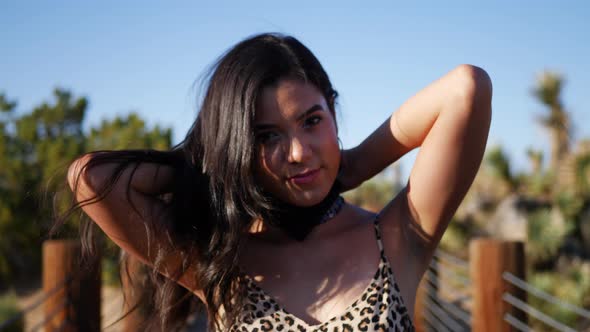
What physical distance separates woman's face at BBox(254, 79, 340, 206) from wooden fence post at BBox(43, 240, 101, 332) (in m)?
1.83

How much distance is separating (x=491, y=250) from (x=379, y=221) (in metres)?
1.28

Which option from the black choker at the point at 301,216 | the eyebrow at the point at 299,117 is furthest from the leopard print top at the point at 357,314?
the eyebrow at the point at 299,117

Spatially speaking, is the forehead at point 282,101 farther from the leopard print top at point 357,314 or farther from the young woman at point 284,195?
the leopard print top at point 357,314

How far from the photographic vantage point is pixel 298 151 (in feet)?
4.68

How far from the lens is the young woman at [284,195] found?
144cm

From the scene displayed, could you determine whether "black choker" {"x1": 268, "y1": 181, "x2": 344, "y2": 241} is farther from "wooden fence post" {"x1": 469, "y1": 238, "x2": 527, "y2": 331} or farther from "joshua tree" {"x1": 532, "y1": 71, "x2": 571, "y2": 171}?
"joshua tree" {"x1": 532, "y1": 71, "x2": 571, "y2": 171}

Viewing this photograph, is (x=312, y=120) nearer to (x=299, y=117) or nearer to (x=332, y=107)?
(x=299, y=117)

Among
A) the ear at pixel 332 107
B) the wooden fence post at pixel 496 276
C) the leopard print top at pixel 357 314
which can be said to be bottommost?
the wooden fence post at pixel 496 276

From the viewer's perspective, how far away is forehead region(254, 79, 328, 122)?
4.81 feet

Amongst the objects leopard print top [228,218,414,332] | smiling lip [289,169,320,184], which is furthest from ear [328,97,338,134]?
leopard print top [228,218,414,332]

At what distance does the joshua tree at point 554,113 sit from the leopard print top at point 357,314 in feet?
45.6

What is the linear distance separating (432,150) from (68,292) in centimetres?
225

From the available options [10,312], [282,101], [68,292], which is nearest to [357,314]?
[282,101]

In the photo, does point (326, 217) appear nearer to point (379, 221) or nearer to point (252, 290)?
point (379, 221)
